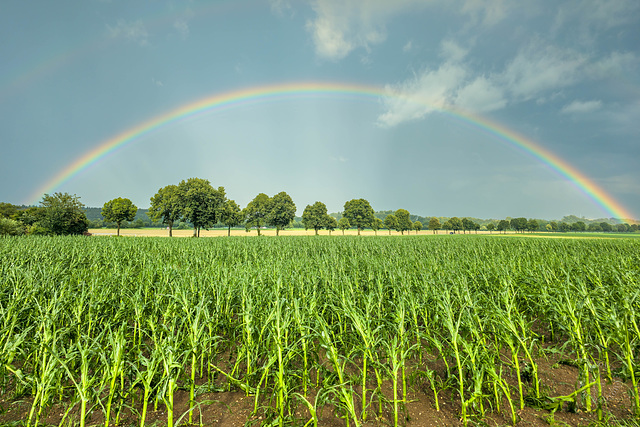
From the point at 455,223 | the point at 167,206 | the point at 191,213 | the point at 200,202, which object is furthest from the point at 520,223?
the point at 167,206

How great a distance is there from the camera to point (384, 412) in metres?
3.05

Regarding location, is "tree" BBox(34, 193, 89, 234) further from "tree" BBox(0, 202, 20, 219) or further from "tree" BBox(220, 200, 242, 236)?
"tree" BBox(0, 202, 20, 219)

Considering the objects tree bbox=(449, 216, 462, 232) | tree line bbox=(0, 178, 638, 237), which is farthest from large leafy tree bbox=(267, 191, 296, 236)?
tree bbox=(449, 216, 462, 232)

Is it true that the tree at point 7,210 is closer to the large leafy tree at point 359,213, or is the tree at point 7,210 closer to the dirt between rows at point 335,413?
the large leafy tree at point 359,213

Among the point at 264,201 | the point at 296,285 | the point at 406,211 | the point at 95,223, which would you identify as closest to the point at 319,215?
the point at 264,201

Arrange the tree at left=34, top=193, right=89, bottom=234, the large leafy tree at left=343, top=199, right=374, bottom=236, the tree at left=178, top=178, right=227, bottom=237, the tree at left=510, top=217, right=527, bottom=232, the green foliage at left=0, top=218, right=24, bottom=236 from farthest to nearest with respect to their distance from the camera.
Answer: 1. the tree at left=510, top=217, right=527, bottom=232
2. the large leafy tree at left=343, top=199, right=374, bottom=236
3. the tree at left=178, top=178, right=227, bottom=237
4. the tree at left=34, top=193, right=89, bottom=234
5. the green foliage at left=0, top=218, right=24, bottom=236

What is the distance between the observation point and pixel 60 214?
131ft

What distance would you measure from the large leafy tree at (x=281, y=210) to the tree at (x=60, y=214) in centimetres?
3563

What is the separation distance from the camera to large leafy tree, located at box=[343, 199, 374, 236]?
8712 cm

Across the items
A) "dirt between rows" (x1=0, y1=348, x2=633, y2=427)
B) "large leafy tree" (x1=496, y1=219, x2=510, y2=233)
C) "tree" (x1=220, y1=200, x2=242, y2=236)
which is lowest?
"dirt between rows" (x1=0, y1=348, x2=633, y2=427)

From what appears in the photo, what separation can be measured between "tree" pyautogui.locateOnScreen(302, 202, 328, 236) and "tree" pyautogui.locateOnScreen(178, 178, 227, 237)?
92.3 feet

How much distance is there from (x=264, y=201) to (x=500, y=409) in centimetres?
6498

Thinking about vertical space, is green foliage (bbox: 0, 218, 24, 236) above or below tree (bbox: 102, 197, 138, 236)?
below

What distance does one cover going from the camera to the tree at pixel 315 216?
7556cm
